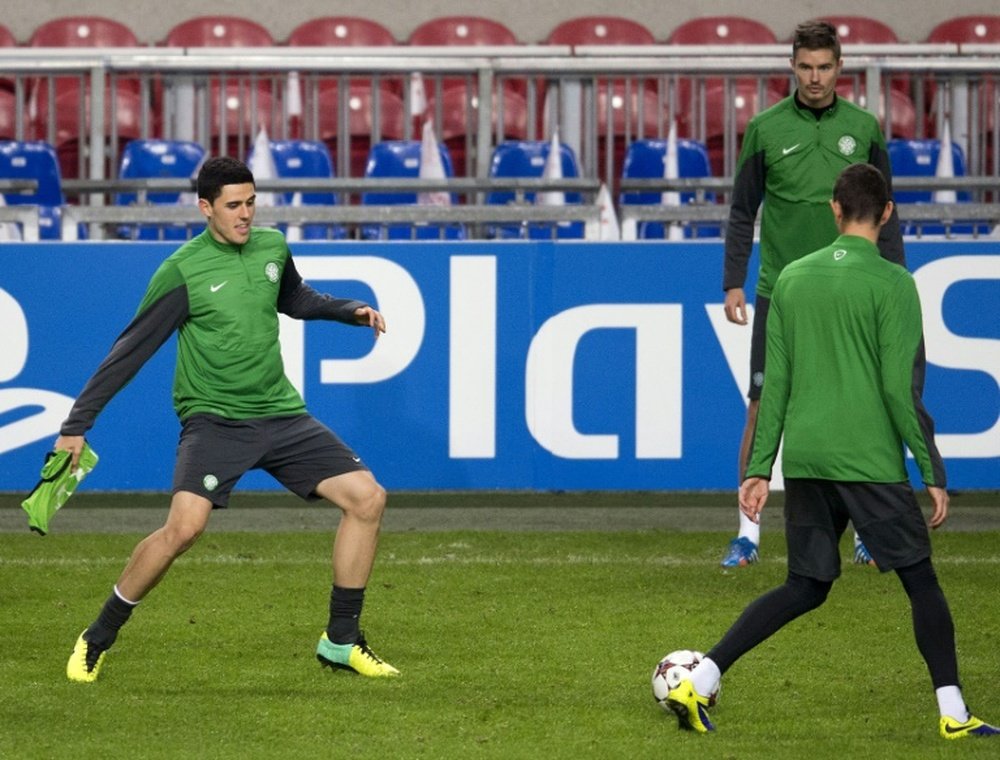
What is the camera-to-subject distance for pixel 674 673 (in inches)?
212

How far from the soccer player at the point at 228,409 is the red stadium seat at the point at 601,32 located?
973cm

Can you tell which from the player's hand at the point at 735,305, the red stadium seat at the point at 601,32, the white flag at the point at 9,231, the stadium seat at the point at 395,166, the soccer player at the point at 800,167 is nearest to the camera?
the soccer player at the point at 800,167

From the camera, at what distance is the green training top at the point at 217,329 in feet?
20.0

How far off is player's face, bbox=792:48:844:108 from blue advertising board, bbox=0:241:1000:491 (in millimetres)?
2653

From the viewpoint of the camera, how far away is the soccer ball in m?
5.38

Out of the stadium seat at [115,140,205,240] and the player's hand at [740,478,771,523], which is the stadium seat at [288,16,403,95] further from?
the player's hand at [740,478,771,523]

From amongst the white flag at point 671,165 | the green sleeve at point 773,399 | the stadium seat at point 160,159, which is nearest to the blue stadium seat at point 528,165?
the white flag at point 671,165

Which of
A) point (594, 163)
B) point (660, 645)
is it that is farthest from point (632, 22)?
point (660, 645)

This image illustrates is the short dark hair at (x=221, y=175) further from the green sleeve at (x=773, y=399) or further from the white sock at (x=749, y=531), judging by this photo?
the white sock at (x=749, y=531)

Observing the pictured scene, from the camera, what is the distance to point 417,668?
6.36 m

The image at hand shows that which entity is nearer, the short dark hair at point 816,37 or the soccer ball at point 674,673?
the soccer ball at point 674,673

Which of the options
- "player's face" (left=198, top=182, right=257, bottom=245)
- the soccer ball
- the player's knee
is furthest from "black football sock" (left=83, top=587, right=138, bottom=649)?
the player's knee

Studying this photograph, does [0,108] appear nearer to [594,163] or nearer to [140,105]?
[140,105]

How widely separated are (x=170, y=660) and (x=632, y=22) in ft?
34.0
